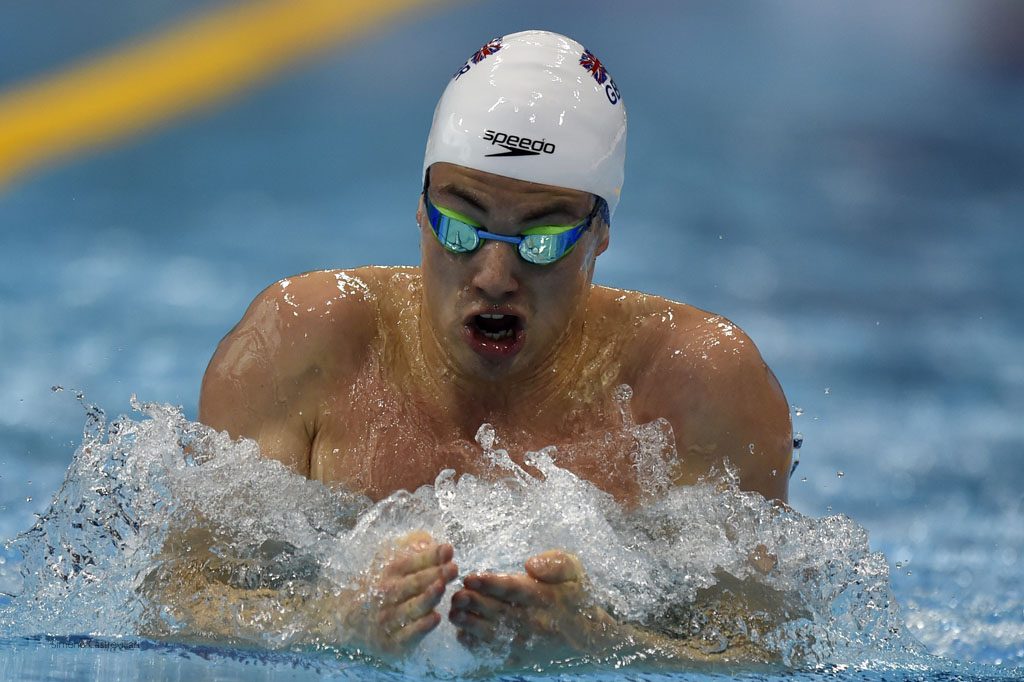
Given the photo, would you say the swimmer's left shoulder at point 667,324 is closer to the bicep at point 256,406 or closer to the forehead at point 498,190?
the forehead at point 498,190

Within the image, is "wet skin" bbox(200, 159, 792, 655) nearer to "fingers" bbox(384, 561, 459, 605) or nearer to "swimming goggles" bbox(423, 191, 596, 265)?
"swimming goggles" bbox(423, 191, 596, 265)

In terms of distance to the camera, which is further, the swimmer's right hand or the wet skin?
the wet skin

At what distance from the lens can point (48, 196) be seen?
5.62 m

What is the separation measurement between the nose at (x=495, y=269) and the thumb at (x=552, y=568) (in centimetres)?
51

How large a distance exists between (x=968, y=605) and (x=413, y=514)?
169cm

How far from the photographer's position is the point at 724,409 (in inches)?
98.0

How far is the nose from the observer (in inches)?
92.4

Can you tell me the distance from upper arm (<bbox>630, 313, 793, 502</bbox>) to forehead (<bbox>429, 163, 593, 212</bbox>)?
35 cm

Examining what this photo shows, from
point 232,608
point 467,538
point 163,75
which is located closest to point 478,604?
point 467,538

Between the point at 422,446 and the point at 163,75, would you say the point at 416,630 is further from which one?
the point at 163,75

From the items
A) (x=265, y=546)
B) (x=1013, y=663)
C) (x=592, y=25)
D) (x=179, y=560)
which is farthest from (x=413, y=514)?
(x=592, y=25)

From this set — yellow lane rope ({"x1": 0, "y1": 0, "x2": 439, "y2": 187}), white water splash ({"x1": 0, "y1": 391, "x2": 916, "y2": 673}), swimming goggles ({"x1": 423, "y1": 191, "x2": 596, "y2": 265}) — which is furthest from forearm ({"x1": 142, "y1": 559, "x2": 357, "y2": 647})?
yellow lane rope ({"x1": 0, "y1": 0, "x2": 439, "y2": 187})

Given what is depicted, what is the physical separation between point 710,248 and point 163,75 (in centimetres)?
267

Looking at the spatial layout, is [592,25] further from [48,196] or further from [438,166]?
[438,166]
